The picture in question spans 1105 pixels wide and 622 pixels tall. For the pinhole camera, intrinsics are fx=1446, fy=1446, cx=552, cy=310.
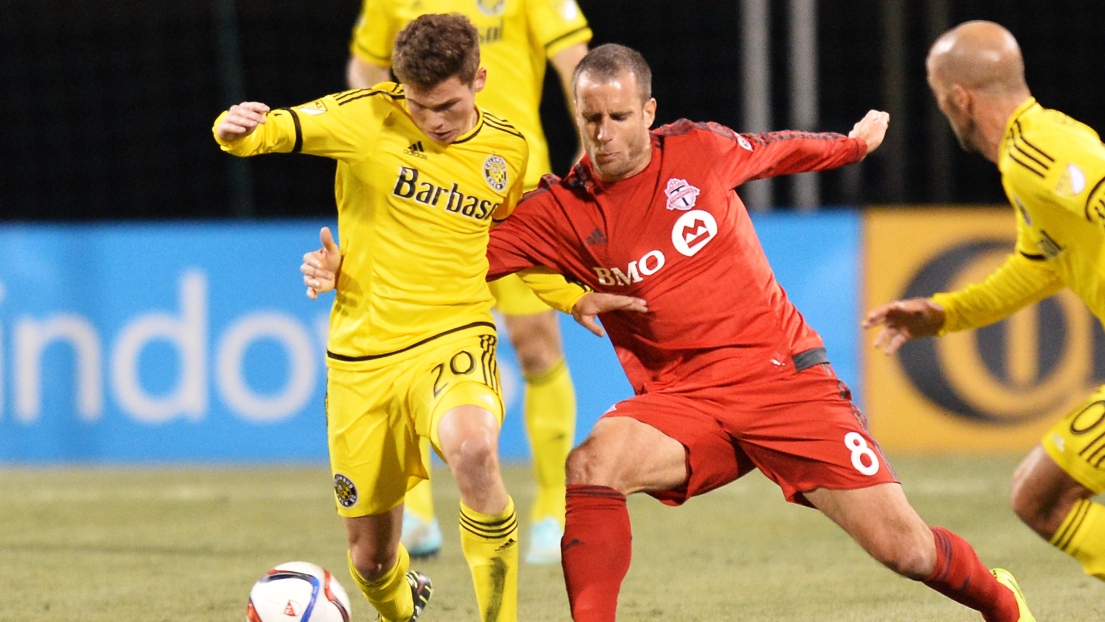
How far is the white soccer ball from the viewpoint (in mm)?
3846

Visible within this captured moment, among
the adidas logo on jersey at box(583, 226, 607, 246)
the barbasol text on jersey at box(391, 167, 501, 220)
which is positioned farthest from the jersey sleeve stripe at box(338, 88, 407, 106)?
the adidas logo on jersey at box(583, 226, 607, 246)

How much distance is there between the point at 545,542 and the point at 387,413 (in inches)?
68.2

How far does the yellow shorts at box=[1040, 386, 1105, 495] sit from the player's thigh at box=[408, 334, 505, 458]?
1497 mm

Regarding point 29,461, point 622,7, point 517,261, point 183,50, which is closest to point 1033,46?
point 622,7

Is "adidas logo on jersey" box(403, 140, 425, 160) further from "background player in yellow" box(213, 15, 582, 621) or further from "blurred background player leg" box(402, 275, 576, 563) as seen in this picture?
"blurred background player leg" box(402, 275, 576, 563)

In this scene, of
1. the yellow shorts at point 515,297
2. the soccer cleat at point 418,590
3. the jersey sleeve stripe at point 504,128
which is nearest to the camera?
the jersey sleeve stripe at point 504,128

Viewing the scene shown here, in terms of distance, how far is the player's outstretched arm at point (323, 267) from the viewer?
3.90 m

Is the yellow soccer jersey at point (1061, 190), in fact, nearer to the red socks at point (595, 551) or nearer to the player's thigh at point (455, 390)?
the red socks at point (595, 551)

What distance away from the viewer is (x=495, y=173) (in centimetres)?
406

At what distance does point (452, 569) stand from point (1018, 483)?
2148 millimetres

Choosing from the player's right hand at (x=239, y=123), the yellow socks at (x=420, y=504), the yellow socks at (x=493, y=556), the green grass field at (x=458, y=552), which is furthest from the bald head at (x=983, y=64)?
the yellow socks at (x=420, y=504)

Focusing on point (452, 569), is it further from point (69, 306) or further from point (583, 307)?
point (69, 306)

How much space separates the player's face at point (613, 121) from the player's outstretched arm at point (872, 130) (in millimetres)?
657

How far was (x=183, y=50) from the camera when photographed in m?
12.9
